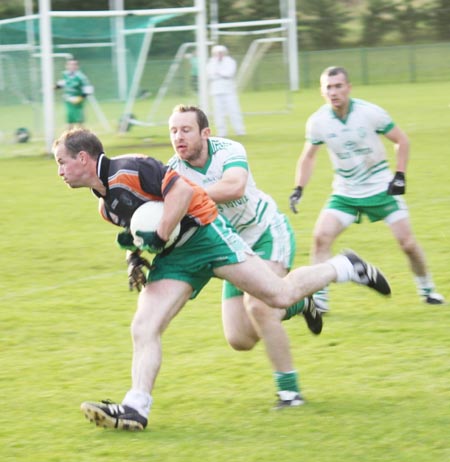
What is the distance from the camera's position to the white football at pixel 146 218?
5.57 m

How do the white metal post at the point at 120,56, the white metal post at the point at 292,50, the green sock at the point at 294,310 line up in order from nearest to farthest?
1. the green sock at the point at 294,310
2. the white metal post at the point at 120,56
3. the white metal post at the point at 292,50

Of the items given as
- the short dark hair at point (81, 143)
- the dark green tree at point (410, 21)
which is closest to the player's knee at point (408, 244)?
the short dark hair at point (81, 143)

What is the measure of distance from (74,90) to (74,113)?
2.28 feet

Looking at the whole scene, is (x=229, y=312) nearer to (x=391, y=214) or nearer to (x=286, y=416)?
(x=286, y=416)

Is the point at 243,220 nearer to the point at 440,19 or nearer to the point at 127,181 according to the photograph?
the point at 127,181

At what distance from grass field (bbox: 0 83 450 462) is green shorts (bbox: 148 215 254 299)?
0.82 meters

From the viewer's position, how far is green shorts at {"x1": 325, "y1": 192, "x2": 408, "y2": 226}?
27.8 feet

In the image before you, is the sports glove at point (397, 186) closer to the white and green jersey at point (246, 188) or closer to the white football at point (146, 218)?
the white and green jersey at point (246, 188)

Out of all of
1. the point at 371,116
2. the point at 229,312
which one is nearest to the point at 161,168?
the point at 229,312

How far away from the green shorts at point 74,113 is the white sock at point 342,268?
17083mm

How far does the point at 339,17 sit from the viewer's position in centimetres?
5253

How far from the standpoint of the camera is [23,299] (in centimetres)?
955

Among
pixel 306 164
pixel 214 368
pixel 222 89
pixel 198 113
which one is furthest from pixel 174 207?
pixel 222 89

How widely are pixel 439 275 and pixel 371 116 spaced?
1901 millimetres
